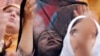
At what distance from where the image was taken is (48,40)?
31.6 inches

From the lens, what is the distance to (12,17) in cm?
81

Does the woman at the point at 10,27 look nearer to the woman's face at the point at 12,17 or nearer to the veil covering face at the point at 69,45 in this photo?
the woman's face at the point at 12,17

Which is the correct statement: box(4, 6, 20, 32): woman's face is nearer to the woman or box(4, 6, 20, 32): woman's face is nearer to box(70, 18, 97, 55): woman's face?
the woman

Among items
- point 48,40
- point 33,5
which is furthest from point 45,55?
point 33,5

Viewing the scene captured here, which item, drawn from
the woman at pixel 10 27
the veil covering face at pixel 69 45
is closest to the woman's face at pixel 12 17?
the woman at pixel 10 27

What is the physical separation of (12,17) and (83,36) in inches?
8.6

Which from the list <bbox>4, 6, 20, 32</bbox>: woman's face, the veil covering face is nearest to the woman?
<bbox>4, 6, 20, 32</bbox>: woman's face

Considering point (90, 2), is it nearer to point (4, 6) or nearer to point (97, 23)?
point (97, 23)

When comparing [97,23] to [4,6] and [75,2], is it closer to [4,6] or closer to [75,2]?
[75,2]

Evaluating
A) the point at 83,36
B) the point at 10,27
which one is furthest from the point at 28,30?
the point at 83,36

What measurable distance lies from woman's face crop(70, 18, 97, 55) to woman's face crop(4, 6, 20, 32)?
0.17 metres

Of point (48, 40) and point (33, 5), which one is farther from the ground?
point (33, 5)

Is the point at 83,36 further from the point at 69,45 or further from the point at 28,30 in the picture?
the point at 28,30

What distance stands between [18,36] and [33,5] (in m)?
0.10
